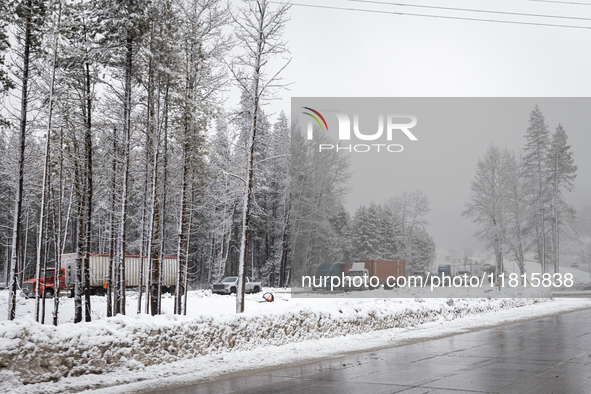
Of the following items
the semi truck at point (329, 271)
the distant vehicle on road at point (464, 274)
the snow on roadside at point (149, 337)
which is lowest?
the distant vehicle on road at point (464, 274)

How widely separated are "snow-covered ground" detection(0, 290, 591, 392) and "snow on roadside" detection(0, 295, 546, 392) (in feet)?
0.05

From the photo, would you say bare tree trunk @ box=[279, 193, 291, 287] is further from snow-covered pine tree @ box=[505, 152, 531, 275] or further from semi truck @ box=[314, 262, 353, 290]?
snow-covered pine tree @ box=[505, 152, 531, 275]

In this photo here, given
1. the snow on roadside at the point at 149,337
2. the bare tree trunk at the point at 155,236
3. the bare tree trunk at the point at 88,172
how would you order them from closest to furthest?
the snow on roadside at the point at 149,337 < the bare tree trunk at the point at 88,172 < the bare tree trunk at the point at 155,236

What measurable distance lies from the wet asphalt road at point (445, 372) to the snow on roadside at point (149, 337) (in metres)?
1.71

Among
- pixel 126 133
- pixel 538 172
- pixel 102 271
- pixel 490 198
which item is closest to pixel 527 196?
pixel 538 172

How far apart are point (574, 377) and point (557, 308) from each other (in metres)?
23.3

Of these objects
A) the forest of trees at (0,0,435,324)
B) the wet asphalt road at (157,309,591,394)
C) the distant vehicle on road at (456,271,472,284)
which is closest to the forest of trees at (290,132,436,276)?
the distant vehicle on road at (456,271,472,284)

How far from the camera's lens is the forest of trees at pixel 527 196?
5462 centimetres

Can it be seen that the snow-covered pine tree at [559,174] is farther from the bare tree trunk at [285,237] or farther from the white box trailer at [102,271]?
the white box trailer at [102,271]

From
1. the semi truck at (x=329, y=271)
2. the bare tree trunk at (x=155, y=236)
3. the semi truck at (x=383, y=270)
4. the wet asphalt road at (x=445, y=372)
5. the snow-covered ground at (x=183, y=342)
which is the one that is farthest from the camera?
the semi truck at (x=329, y=271)

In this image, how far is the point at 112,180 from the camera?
21219mm

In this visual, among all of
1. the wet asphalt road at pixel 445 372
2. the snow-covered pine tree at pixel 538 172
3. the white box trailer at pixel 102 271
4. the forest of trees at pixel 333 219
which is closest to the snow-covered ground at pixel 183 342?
the wet asphalt road at pixel 445 372

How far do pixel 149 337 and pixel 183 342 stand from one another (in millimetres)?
934

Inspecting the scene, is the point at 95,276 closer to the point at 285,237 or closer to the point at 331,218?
→ the point at 285,237
